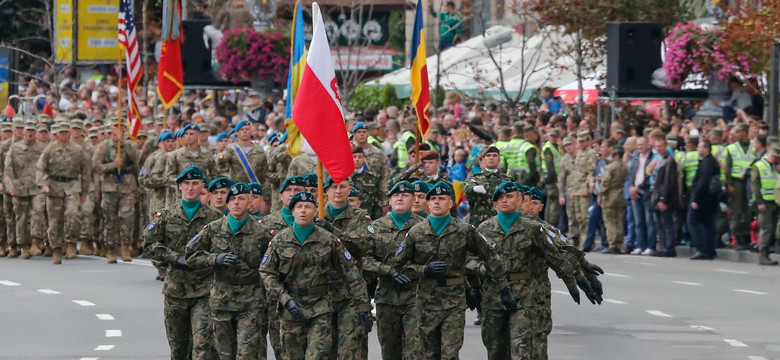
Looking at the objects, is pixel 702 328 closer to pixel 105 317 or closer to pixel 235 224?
pixel 235 224

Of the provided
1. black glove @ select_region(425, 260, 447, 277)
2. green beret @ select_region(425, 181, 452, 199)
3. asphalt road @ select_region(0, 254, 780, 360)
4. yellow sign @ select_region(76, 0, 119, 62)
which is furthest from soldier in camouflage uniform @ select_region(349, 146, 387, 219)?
yellow sign @ select_region(76, 0, 119, 62)

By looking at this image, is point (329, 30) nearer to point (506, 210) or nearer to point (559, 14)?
point (559, 14)

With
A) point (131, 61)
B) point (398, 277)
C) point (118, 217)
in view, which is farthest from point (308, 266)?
point (131, 61)

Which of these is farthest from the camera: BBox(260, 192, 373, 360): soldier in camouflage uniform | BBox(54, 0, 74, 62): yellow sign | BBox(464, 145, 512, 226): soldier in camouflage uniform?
BBox(54, 0, 74, 62): yellow sign

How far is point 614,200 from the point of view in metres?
26.1

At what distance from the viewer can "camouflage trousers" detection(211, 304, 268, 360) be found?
1380cm

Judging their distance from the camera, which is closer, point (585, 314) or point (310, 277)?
point (310, 277)

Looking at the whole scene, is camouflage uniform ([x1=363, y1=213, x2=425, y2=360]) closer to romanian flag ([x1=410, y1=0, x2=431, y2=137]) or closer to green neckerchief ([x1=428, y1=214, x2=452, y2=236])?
green neckerchief ([x1=428, y1=214, x2=452, y2=236])

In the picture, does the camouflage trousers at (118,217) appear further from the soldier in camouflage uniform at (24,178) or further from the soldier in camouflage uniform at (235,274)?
the soldier in camouflage uniform at (235,274)

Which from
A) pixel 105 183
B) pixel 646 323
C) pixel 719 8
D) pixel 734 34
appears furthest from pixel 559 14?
pixel 646 323

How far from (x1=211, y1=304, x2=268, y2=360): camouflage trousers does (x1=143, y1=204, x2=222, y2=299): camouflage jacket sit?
57 centimetres

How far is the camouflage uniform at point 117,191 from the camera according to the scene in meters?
25.3

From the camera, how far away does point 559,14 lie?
3064 centimetres

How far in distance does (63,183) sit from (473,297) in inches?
470
